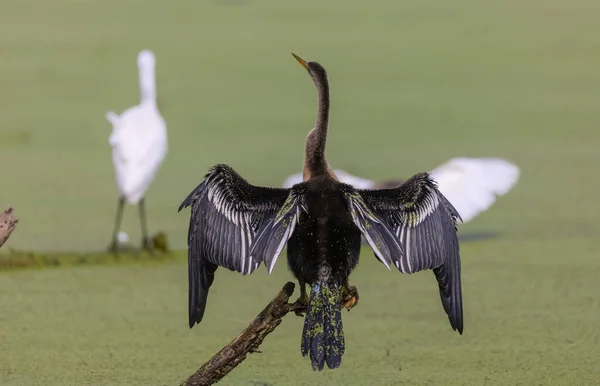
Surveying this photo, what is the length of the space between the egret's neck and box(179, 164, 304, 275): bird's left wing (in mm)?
285

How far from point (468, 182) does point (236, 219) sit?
2.18 m

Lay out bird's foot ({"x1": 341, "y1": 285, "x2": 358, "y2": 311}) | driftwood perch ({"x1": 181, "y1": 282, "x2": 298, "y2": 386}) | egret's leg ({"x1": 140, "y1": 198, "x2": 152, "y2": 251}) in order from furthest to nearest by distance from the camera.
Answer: egret's leg ({"x1": 140, "y1": 198, "x2": 152, "y2": 251})
bird's foot ({"x1": 341, "y1": 285, "x2": 358, "y2": 311})
driftwood perch ({"x1": 181, "y1": 282, "x2": 298, "y2": 386})

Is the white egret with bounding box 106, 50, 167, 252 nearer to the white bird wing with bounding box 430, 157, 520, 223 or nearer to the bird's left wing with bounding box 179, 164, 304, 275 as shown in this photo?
the white bird wing with bounding box 430, 157, 520, 223

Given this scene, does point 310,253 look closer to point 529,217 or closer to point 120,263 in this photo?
point 120,263

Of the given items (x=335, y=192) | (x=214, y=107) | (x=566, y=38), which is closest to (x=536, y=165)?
(x=214, y=107)

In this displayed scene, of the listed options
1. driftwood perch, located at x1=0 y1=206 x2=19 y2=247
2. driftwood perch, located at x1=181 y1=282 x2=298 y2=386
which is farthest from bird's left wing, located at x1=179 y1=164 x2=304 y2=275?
driftwood perch, located at x1=0 y1=206 x2=19 y2=247

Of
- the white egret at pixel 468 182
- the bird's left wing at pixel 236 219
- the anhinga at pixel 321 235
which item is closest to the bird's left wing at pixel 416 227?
the anhinga at pixel 321 235

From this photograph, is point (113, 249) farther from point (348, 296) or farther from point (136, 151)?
point (348, 296)

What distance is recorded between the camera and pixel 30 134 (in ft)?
21.5

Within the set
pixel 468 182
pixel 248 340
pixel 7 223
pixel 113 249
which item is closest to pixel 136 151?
pixel 113 249

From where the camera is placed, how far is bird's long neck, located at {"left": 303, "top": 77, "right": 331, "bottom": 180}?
3072mm

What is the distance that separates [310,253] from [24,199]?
3.04 m

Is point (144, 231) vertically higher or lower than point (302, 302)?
lower

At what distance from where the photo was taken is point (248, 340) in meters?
2.76
